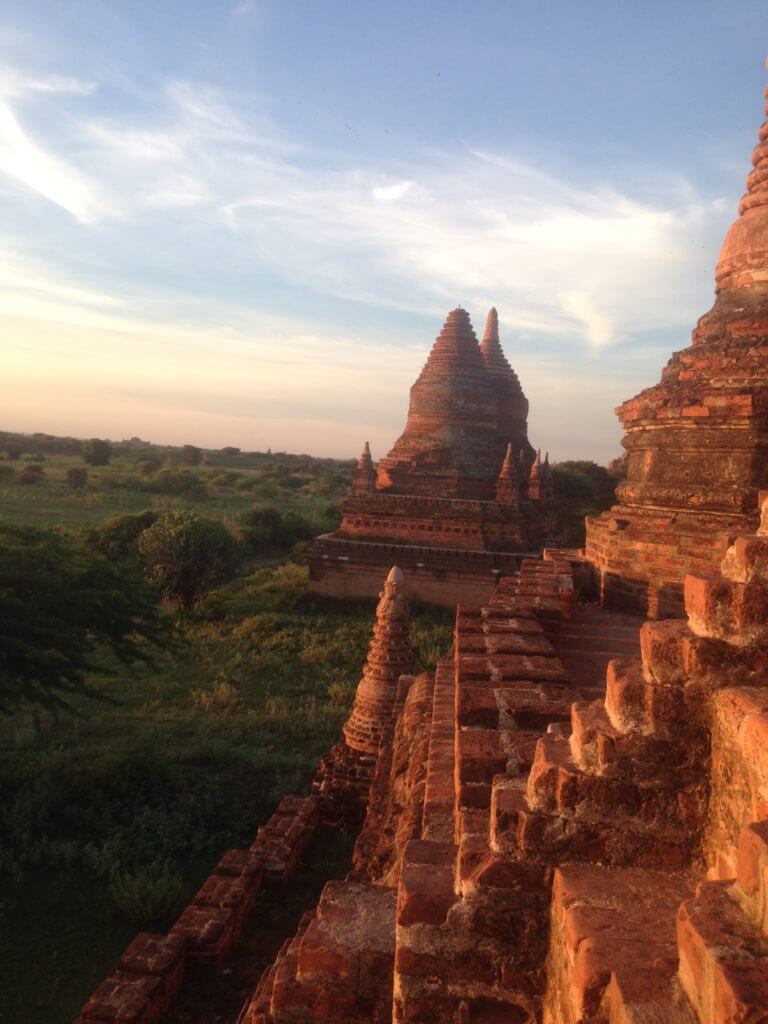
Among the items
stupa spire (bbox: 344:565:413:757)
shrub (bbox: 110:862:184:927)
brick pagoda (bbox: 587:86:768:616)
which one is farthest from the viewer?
stupa spire (bbox: 344:565:413:757)

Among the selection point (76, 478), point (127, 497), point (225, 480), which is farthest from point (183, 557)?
point (225, 480)

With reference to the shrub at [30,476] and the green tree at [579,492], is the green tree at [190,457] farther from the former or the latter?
the green tree at [579,492]

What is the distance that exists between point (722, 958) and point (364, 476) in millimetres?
16149

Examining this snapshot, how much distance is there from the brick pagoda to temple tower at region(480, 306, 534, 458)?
14.4m

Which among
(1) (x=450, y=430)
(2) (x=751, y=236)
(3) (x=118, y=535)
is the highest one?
(2) (x=751, y=236)

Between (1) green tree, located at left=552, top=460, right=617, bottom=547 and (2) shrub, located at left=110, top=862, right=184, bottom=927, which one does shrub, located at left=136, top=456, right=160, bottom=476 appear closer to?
(1) green tree, located at left=552, top=460, right=617, bottom=547

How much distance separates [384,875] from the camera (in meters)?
3.35

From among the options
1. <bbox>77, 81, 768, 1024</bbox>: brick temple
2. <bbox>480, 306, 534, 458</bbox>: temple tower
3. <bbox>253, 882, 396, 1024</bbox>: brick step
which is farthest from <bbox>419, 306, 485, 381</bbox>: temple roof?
<bbox>253, 882, 396, 1024</bbox>: brick step

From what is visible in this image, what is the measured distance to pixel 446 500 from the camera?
632 inches

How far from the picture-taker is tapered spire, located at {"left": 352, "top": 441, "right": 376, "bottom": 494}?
1723cm

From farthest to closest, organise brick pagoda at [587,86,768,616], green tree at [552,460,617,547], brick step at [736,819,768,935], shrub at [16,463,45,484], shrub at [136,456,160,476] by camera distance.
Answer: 1. shrub at [136,456,160,476]
2. shrub at [16,463,45,484]
3. green tree at [552,460,617,547]
4. brick pagoda at [587,86,768,616]
5. brick step at [736,819,768,935]

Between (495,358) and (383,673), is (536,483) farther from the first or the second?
(383,673)

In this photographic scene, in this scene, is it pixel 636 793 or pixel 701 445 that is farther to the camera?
pixel 701 445

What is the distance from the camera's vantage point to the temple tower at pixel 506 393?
2119cm
